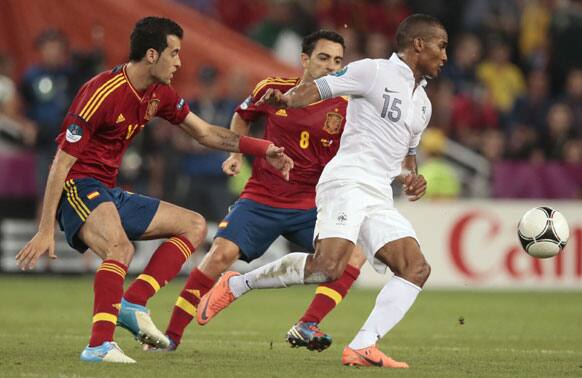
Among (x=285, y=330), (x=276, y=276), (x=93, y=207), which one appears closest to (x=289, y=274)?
(x=276, y=276)

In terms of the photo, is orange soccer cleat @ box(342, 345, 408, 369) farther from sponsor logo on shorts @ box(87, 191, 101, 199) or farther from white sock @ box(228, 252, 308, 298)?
sponsor logo on shorts @ box(87, 191, 101, 199)

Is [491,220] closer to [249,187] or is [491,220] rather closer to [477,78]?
[477,78]

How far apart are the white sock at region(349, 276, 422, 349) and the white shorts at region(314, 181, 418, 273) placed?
288 millimetres

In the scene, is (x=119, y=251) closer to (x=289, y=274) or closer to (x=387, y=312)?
(x=289, y=274)

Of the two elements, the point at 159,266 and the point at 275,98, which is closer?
the point at 275,98

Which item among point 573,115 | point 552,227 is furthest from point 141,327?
point 573,115

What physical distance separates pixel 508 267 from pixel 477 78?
14.3ft

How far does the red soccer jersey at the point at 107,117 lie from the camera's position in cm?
799

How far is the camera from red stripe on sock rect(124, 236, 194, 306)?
8.48 metres

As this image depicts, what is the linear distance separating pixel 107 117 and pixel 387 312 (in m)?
2.07

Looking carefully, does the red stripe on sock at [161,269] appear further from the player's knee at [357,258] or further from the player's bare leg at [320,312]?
the player's knee at [357,258]

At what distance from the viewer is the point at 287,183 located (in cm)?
963

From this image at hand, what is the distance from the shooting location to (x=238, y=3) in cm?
2048

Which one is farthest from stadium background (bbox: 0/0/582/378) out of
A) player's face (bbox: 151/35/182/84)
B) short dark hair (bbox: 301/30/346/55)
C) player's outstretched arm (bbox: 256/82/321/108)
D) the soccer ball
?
player's outstretched arm (bbox: 256/82/321/108)
